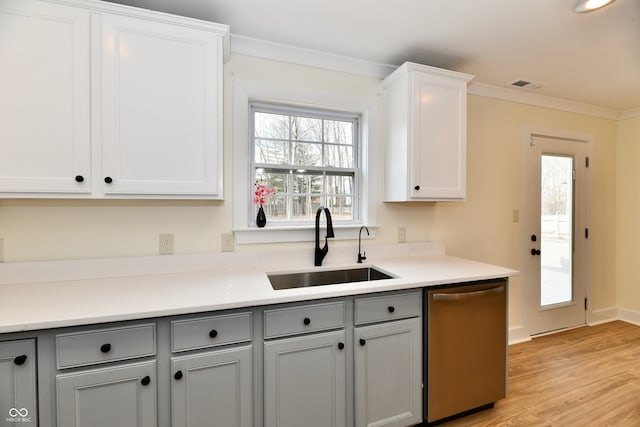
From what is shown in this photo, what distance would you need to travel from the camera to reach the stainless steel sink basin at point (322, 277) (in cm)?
197

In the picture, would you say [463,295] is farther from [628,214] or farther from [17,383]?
[628,214]

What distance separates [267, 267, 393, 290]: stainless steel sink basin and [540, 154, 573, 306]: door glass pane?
209 cm

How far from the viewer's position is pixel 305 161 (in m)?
2.27

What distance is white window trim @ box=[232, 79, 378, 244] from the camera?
2.00 metres

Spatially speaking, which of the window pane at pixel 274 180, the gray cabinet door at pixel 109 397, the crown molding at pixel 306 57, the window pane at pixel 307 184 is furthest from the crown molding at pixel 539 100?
the gray cabinet door at pixel 109 397

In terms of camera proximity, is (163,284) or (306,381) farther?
(163,284)

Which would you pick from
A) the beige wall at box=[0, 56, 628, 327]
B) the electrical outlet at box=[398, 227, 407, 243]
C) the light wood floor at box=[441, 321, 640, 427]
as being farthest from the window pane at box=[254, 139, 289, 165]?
the light wood floor at box=[441, 321, 640, 427]

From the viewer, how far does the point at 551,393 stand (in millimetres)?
2146

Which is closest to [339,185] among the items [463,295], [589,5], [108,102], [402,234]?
[402,234]

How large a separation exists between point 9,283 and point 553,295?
4380mm

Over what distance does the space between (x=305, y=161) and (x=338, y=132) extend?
37 centimetres

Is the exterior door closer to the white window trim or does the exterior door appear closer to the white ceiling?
the white ceiling

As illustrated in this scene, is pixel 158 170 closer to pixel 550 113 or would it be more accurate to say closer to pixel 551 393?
pixel 551 393

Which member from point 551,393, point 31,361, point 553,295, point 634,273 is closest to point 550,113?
point 553,295
